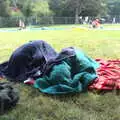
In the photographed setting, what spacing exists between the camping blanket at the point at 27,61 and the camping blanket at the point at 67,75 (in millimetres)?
401

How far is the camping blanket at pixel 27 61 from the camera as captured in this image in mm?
6181

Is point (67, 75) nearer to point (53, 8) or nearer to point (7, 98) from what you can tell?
point (7, 98)

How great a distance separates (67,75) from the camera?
542cm

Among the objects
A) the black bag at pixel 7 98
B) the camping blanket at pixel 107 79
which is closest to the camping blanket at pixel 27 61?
the camping blanket at pixel 107 79

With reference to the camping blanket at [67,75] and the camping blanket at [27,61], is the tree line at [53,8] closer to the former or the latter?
the camping blanket at [27,61]

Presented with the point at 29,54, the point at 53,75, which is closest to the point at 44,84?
the point at 53,75

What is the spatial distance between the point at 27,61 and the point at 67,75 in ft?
3.70

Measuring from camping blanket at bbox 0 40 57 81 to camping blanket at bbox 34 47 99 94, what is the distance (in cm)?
40

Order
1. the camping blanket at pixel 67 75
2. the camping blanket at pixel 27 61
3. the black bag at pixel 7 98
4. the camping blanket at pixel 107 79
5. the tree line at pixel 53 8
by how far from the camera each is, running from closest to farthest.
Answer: the black bag at pixel 7 98 < the camping blanket at pixel 67 75 < the camping blanket at pixel 107 79 < the camping blanket at pixel 27 61 < the tree line at pixel 53 8

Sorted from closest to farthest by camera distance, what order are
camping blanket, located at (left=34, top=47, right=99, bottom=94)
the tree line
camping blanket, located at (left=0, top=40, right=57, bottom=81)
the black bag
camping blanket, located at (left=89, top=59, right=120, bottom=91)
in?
the black bag < camping blanket, located at (left=34, top=47, right=99, bottom=94) < camping blanket, located at (left=89, top=59, right=120, bottom=91) < camping blanket, located at (left=0, top=40, right=57, bottom=81) < the tree line

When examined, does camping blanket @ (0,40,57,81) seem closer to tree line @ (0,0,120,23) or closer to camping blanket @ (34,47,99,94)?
camping blanket @ (34,47,99,94)

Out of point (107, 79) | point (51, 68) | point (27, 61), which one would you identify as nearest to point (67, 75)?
point (51, 68)

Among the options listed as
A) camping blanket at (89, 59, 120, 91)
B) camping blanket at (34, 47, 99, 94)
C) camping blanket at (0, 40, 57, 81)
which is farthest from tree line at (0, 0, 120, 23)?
camping blanket at (34, 47, 99, 94)

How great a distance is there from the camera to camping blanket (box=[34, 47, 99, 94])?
5234mm
